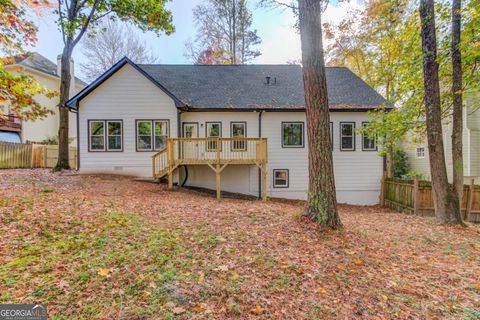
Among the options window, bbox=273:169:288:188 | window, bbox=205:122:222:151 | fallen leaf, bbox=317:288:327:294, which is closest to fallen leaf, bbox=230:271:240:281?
fallen leaf, bbox=317:288:327:294

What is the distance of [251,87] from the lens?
46.7ft

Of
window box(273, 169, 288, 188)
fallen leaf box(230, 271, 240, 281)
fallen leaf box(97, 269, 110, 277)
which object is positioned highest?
window box(273, 169, 288, 188)

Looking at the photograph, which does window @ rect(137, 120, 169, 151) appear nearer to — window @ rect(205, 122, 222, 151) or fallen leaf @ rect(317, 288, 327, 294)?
window @ rect(205, 122, 222, 151)

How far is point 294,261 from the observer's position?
400cm

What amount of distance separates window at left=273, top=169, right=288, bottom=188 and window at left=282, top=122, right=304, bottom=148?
1390mm

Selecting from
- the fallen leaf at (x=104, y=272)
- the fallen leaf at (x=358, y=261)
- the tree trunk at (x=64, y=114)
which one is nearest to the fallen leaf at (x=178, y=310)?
the fallen leaf at (x=104, y=272)

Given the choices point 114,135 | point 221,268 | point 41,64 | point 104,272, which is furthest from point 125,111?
A: point 41,64

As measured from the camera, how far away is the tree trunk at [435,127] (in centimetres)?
736

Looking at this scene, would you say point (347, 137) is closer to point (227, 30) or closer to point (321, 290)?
point (321, 290)

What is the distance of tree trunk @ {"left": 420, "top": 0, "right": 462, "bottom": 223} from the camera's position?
7.36m

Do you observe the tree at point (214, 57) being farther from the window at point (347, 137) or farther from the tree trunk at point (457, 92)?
the tree trunk at point (457, 92)

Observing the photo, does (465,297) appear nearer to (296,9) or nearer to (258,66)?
(296,9)

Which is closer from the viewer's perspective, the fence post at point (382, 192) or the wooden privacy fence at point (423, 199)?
the wooden privacy fence at point (423, 199)

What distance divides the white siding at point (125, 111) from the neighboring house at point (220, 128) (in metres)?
0.05
